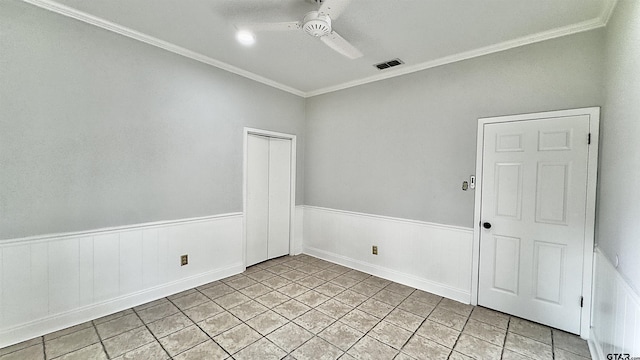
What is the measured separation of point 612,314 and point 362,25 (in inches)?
112

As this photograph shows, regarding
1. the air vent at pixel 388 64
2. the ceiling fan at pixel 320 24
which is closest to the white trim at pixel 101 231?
the ceiling fan at pixel 320 24

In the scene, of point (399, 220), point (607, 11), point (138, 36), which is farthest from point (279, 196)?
point (607, 11)

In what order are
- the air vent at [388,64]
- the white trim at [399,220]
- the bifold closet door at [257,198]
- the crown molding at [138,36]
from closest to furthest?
1. the crown molding at [138,36]
2. the white trim at [399,220]
3. the air vent at [388,64]
4. the bifold closet door at [257,198]

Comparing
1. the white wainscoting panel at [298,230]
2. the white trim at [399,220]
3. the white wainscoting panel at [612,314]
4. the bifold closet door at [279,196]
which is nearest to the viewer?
the white wainscoting panel at [612,314]

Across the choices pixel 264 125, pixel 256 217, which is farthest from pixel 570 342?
pixel 264 125

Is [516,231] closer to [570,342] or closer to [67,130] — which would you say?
[570,342]

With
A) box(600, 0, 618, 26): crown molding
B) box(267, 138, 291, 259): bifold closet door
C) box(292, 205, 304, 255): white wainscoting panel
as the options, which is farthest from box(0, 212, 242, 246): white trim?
box(600, 0, 618, 26): crown molding

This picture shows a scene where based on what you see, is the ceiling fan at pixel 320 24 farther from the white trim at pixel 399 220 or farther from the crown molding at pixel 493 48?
the white trim at pixel 399 220

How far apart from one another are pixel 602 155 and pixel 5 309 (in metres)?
4.95

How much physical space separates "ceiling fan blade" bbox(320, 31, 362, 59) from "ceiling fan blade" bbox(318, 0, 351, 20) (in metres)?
0.16

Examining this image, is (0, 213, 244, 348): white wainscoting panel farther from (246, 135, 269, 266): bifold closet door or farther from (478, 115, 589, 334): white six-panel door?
(478, 115, 589, 334): white six-panel door

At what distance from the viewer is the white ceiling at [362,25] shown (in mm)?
2119

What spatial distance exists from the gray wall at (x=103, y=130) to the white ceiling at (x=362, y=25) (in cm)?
25

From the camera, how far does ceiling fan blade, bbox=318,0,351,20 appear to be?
5.53 ft
